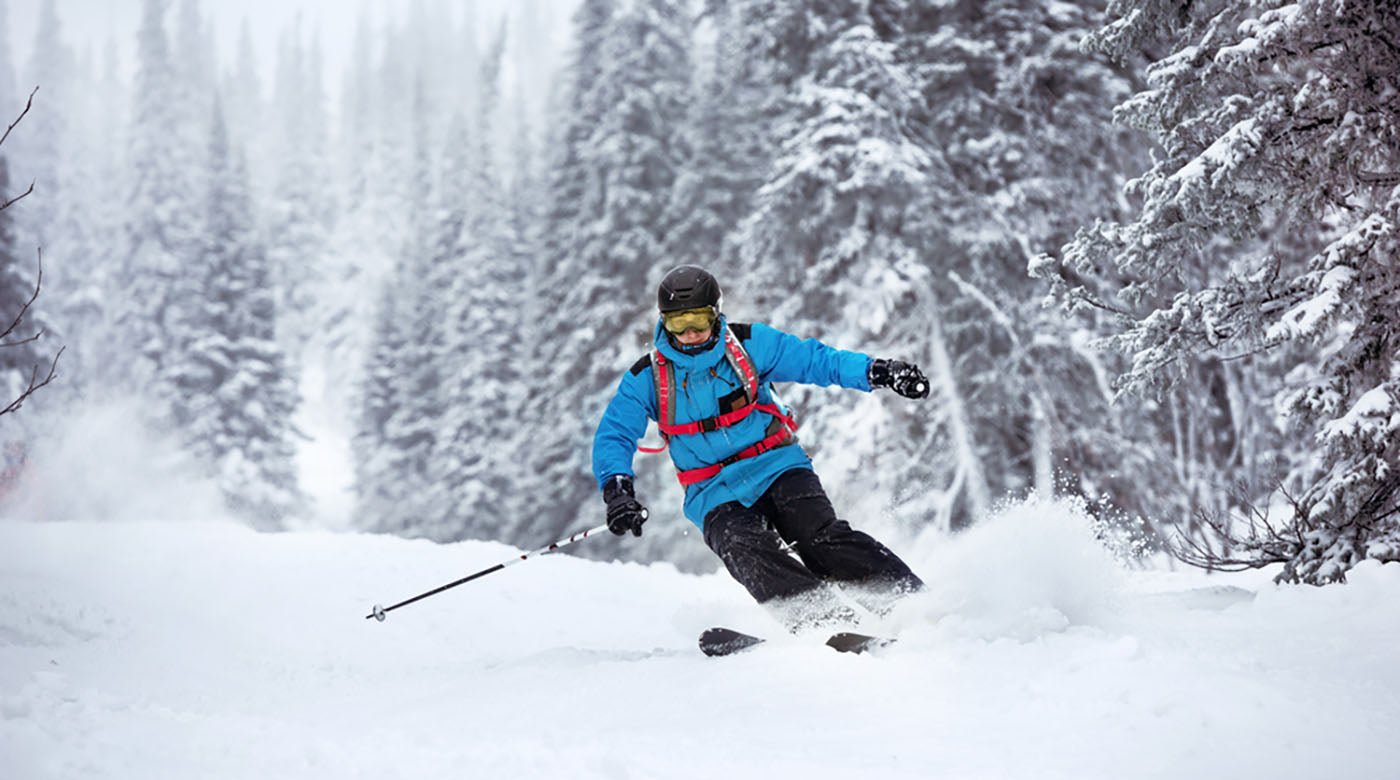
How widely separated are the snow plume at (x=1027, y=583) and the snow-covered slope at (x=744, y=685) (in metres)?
0.01

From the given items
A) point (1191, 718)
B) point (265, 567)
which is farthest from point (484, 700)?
point (265, 567)

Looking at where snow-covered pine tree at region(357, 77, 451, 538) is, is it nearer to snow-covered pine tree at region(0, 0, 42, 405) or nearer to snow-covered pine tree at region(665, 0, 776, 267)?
snow-covered pine tree at region(0, 0, 42, 405)

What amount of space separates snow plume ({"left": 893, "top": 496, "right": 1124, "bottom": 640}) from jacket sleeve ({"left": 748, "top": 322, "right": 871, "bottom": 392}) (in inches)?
49.1

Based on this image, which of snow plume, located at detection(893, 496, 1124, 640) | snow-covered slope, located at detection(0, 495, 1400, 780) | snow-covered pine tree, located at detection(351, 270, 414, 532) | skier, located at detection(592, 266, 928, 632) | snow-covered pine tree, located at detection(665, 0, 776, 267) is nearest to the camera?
snow-covered slope, located at detection(0, 495, 1400, 780)

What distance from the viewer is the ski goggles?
5059 millimetres

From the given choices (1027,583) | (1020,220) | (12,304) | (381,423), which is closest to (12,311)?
(12,304)

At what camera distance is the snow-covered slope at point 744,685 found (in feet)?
9.80

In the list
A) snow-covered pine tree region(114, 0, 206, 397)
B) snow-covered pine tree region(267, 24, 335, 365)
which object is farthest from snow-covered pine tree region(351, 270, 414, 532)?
snow-covered pine tree region(267, 24, 335, 365)

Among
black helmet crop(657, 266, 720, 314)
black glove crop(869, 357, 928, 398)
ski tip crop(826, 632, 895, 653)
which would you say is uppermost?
black helmet crop(657, 266, 720, 314)

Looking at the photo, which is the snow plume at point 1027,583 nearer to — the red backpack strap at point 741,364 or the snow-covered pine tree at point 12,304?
the red backpack strap at point 741,364

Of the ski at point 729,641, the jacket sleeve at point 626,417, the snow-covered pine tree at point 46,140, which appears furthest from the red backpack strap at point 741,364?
the snow-covered pine tree at point 46,140

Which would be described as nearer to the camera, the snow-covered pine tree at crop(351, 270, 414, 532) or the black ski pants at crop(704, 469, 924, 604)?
the black ski pants at crop(704, 469, 924, 604)

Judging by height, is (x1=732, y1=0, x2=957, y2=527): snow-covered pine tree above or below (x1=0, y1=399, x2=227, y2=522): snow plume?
above

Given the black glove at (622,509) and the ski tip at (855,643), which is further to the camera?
the black glove at (622,509)
